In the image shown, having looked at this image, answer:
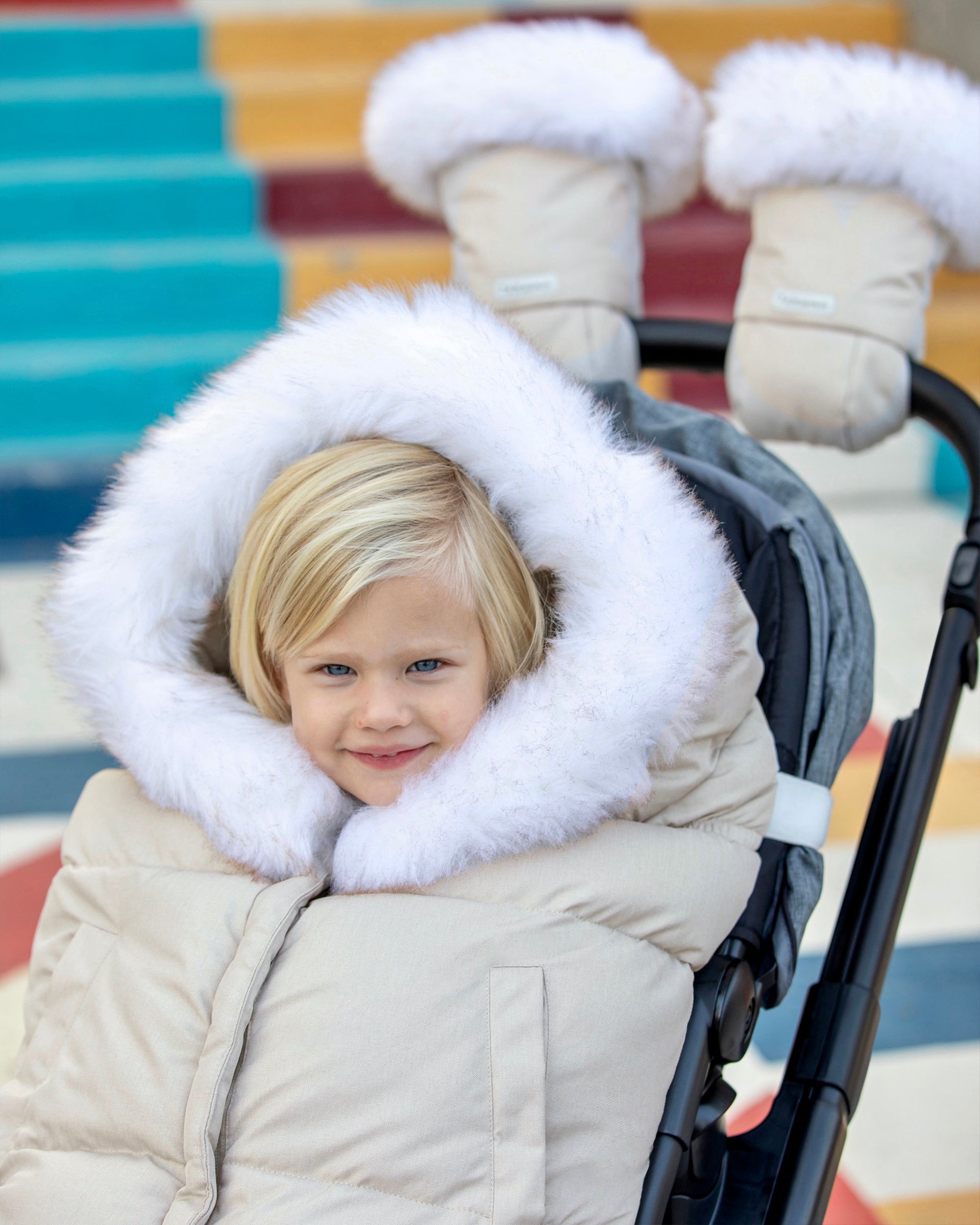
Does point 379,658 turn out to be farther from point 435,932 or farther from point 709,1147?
point 709,1147

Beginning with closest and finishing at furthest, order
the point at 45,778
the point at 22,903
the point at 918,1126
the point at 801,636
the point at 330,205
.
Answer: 1. the point at 801,636
2. the point at 918,1126
3. the point at 22,903
4. the point at 45,778
5. the point at 330,205

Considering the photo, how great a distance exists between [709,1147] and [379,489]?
0.49 metres

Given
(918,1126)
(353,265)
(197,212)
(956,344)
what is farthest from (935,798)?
(197,212)

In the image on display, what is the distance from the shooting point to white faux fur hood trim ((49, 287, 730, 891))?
83cm

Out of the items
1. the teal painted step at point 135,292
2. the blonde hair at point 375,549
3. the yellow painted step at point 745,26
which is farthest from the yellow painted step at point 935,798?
the yellow painted step at point 745,26

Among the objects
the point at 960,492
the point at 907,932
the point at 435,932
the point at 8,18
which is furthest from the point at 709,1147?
the point at 8,18

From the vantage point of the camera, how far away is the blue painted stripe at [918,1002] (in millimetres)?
1367

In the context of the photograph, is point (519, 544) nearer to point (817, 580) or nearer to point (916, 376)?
point (817, 580)

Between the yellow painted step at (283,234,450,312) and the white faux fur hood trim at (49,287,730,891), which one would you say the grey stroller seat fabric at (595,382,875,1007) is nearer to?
the white faux fur hood trim at (49,287,730,891)

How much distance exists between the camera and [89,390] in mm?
2801

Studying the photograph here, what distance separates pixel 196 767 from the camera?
0.90 meters

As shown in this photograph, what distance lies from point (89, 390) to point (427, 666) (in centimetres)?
213

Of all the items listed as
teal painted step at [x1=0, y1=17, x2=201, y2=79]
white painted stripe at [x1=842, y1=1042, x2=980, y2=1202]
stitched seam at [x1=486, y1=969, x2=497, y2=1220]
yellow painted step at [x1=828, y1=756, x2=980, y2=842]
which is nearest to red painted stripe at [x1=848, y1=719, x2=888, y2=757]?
yellow painted step at [x1=828, y1=756, x2=980, y2=842]

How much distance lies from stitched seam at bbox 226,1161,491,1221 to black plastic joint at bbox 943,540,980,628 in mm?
549
